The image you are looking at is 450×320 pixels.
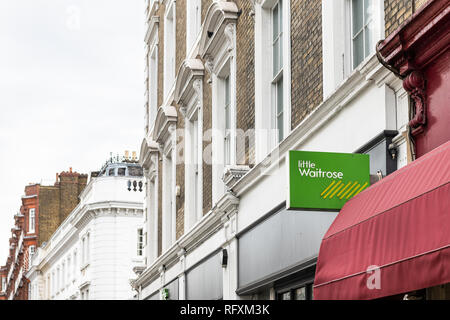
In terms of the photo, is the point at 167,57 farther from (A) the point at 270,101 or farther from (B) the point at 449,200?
(B) the point at 449,200

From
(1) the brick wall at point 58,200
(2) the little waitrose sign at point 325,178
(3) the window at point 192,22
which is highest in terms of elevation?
(1) the brick wall at point 58,200

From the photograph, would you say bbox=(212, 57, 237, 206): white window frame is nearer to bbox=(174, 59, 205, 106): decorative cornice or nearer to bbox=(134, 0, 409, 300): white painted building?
bbox=(134, 0, 409, 300): white painted building

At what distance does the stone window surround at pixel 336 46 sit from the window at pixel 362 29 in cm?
11

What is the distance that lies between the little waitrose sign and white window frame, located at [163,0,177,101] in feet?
52.4

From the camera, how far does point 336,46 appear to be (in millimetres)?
12180

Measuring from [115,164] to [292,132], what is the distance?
38841 mm

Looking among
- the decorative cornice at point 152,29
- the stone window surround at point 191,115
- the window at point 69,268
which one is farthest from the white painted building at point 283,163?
the window at point 69,268

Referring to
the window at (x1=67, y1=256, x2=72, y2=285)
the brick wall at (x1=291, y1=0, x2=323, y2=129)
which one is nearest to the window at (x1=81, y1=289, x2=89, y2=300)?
the window at (x1=67, y1=256, x2=72, y2=285)

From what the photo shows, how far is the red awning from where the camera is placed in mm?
7559

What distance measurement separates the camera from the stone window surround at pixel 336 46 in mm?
12148

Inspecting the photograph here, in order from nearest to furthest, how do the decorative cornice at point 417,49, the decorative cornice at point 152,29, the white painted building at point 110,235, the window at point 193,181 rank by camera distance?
the decorative cornice at point 417,49 < the window at point 193,181 < the decorative cornice at point 152,29 < the white painted building at point 110,235

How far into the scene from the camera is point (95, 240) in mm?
47688

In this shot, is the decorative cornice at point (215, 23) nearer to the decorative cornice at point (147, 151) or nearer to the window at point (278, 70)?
the window at point (278, 70)

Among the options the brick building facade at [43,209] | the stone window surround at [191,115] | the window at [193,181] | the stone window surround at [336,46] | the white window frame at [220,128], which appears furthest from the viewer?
the brick building facade at [43,209]
